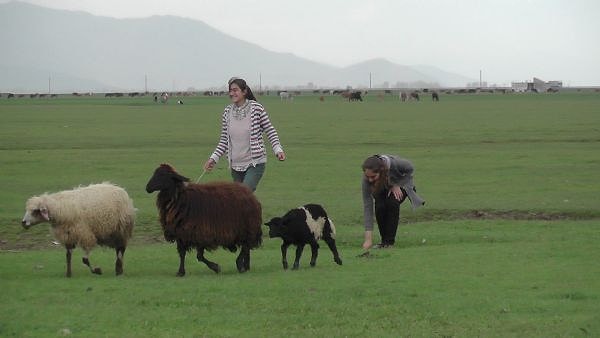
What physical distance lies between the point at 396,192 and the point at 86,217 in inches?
176

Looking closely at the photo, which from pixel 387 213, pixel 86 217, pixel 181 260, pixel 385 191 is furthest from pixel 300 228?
pixel 86 217

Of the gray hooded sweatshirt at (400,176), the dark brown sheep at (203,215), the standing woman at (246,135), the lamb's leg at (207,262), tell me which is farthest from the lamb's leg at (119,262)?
the gray hooded sweatshirt at (400,176)

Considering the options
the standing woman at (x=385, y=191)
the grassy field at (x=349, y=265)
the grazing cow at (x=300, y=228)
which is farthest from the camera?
the standing woman at (x=385, y=191)

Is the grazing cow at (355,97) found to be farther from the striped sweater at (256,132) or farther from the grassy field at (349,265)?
the striped sweater at (256,132)

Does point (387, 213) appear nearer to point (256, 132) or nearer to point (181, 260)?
point (256, 132)

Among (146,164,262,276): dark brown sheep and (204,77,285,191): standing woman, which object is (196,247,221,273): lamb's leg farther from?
(204,77,285,191): standing woman

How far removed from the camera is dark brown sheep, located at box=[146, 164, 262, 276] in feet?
40.4

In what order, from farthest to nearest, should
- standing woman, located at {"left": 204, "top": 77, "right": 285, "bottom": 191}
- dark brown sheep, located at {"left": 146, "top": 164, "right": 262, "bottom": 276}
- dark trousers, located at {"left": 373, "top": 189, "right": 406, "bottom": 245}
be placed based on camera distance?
dark trousers, located at {"left": 373, "top": 189, "right": 406, "bottom": 245}, standing woman, located at {"left": 204, "top": 77, "right": 285, "bottom": 191}, dark brown sheep, located at {"left": 146, "top": 164, "right": 262, "bottom": 276}

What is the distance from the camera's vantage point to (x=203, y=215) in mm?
12383

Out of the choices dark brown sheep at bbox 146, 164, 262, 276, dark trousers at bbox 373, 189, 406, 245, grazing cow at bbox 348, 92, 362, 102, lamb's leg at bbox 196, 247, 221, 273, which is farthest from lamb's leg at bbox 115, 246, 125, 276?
grazing cow at bbox 348, 92, 362, 102

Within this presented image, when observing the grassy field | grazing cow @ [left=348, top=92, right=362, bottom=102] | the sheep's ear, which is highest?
grazing cow @ [left=348, top=92, right=362, bottom=102]

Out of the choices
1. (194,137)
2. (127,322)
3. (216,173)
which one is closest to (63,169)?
(216,173)

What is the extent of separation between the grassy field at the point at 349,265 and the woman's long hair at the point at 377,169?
940 mm

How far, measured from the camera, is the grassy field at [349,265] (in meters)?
9.27
